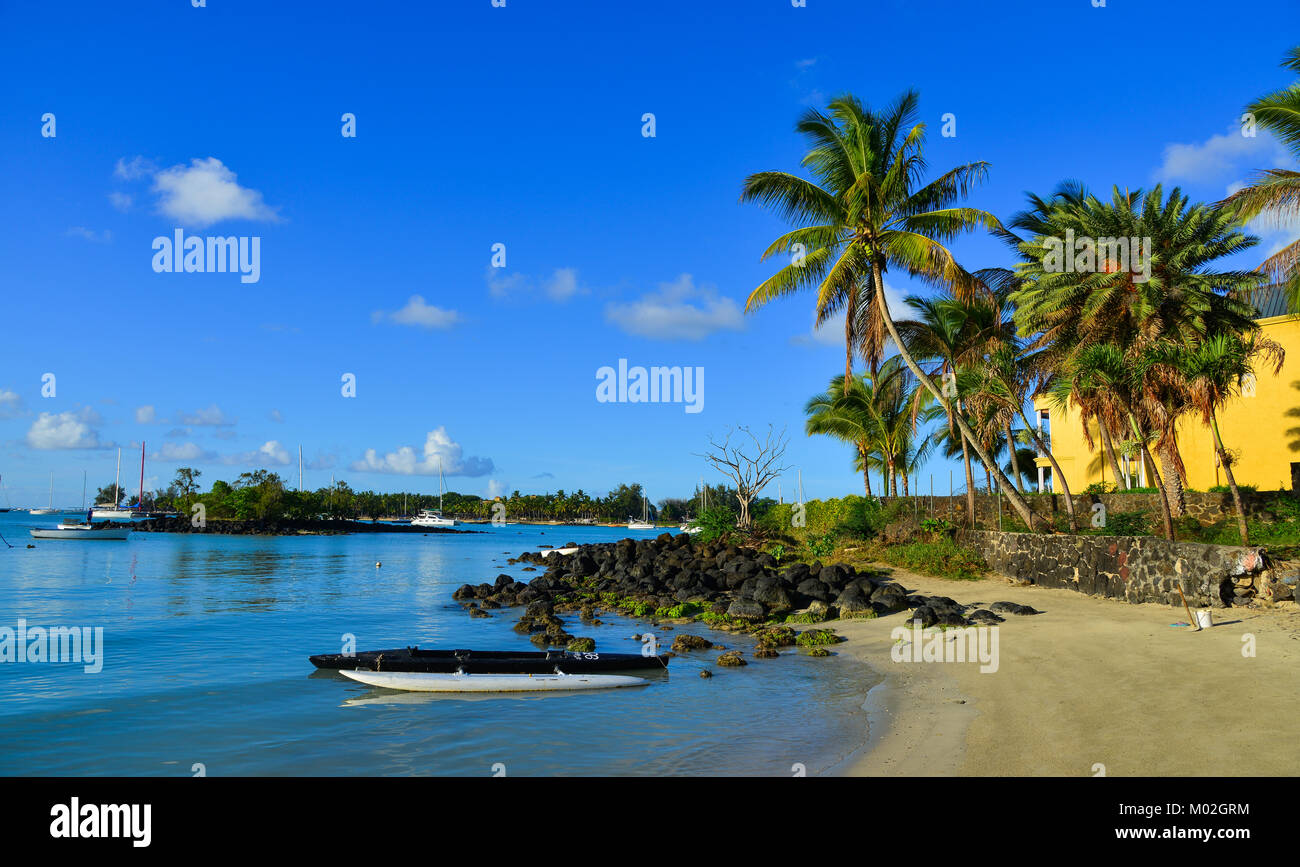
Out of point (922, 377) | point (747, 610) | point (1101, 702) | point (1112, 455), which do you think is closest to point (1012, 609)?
point (747, 610)

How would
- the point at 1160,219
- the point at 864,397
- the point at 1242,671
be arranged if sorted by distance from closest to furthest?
the point at 1242,671
the point at 1160,219
the point at 864,397

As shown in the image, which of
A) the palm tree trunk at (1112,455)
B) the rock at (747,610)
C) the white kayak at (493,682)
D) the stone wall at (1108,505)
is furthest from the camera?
the palm tree trunk at (1112,455)

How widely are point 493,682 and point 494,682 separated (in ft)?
0.06

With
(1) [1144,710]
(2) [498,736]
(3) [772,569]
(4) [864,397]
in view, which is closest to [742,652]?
(2) [498,736]

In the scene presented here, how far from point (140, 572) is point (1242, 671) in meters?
49.3

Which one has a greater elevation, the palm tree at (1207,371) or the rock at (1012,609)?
the palm tree at (1207,371)

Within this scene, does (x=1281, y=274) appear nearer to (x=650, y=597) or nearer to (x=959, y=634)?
(x=959, y=634)

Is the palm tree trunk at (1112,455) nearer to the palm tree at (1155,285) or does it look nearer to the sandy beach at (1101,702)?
the palm tree at (1155,285)

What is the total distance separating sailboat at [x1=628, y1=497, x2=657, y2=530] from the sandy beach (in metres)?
131

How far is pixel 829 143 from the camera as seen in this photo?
78.6 feet

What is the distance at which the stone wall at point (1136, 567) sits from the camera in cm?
1432

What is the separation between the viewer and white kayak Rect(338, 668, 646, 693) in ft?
41.6

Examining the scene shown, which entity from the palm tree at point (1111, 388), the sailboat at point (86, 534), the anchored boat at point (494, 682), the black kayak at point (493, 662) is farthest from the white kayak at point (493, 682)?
the sailboat at point (86, 534)

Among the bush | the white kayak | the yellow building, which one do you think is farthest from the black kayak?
the yellow building
